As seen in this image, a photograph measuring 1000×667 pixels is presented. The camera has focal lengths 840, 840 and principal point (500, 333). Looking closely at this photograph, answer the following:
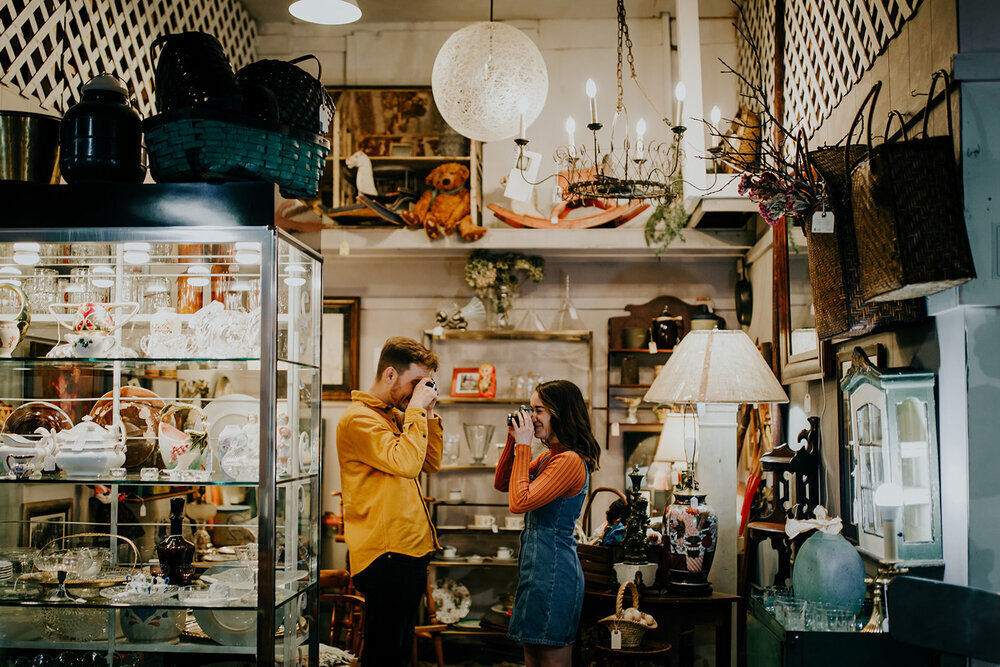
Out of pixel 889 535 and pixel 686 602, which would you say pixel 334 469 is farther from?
pixel 889 535

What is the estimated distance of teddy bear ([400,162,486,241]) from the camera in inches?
195

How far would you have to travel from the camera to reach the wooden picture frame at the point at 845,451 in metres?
3.20

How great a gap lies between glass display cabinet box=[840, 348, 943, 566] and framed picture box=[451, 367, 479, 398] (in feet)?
8.55

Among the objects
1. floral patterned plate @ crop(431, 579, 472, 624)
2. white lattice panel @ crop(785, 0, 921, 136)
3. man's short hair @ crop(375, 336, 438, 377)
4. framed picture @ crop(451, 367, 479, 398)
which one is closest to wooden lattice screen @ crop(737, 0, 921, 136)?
white lattice panel @ crop(785, 0, 921, 136)

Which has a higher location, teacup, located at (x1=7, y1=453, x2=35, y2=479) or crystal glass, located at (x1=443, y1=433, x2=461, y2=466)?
teacup, located at (x1=7, y1=453, x2=35, y2=479)

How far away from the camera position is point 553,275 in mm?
5406

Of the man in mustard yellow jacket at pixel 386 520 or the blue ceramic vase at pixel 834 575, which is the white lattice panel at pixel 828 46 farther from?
the man in mustard yellow jacket at pixel 386 520

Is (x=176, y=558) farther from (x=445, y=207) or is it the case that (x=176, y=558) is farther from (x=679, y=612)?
(x=445, y=207)

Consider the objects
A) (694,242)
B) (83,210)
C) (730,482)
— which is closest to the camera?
(83,210)

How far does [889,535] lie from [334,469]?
373 cm

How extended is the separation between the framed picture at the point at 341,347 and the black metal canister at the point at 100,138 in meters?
2.94

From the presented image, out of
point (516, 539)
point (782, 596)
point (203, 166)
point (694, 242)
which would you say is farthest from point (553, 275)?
point (203, 166)

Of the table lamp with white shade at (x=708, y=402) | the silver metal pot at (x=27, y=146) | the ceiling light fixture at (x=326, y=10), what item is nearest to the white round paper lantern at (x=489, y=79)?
the ceiling light fixture at (x=326, y=10)

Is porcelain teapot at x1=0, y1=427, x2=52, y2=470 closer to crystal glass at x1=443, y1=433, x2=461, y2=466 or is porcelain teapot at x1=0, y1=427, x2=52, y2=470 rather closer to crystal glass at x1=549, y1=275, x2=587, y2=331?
crystal glass at x1=443, y1=433, x2=461, y2=466
